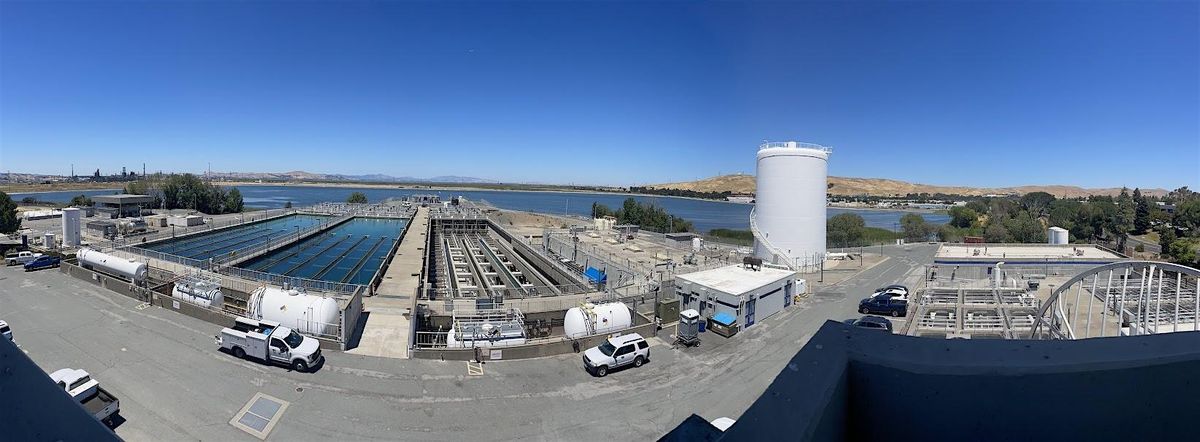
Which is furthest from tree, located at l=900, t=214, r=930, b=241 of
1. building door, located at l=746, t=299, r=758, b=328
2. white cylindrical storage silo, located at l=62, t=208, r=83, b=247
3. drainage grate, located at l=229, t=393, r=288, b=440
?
white cylindrical storage silo, located at l=62, t=208, r=83, b=247

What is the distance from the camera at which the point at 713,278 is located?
→ 47.7ft

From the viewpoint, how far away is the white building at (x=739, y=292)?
508 inches

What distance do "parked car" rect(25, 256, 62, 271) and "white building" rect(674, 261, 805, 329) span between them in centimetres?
2307

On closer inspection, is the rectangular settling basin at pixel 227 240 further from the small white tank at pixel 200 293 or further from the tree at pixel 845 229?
the tree at pixel 845 229

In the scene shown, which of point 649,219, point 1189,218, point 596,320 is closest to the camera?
point 596,320

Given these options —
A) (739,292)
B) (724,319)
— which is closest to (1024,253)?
(739,292)

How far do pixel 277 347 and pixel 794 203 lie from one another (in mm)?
20262

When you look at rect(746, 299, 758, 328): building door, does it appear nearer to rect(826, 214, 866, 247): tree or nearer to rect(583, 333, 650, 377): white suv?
rect(583, 333, 650, 377): white suv

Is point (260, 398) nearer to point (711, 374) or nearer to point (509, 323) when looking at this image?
point (509, 323)

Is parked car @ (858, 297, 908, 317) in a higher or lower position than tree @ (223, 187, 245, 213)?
lower

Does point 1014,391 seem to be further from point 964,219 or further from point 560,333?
point 964,219

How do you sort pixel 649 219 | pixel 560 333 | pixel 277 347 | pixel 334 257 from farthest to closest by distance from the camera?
pixel 649 219
pixel 334 257
pixel 560 333
pixel 277 347

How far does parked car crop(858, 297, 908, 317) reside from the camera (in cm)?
1466

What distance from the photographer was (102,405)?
23.1 ft
